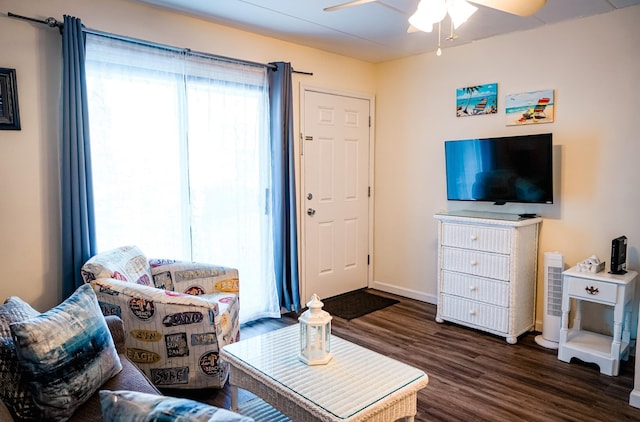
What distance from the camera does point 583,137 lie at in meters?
3.22

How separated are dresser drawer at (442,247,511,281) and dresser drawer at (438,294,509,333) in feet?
0.84

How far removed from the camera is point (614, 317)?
2.80 m

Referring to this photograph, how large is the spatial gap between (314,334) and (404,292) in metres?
2.75

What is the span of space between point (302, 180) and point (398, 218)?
1.20 m

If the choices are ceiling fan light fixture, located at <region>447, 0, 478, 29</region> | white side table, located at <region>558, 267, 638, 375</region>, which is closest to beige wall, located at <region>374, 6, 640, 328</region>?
white side table, located at <region>558, 267, 638, 375</region>

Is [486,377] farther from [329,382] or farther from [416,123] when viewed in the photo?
[416,123]

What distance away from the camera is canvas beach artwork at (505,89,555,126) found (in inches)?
133

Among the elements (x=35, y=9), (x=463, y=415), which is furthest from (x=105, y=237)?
(x=463, y=415)

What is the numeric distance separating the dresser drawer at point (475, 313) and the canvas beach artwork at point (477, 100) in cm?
169

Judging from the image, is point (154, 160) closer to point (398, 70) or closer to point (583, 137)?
point (398, 70)

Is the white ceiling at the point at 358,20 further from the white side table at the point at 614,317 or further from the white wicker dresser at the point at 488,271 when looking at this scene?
the white side table at the point at 614,317

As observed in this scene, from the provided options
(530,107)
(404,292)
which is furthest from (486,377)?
(530,107)

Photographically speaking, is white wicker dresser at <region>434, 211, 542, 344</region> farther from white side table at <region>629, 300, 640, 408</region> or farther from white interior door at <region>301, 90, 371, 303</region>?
white interior door at <region>301, 90, 371, 303</region>

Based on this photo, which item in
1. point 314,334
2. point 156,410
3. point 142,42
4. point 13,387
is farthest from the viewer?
point 142,42
